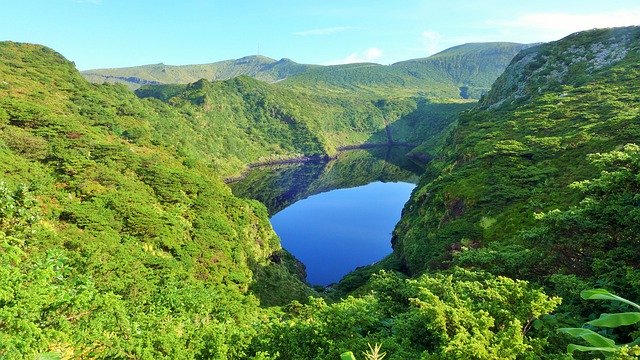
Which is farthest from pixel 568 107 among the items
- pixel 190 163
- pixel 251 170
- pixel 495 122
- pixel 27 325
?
pixel 251 170

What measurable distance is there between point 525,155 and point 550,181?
11.8m

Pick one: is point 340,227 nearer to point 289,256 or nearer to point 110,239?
point 289,256

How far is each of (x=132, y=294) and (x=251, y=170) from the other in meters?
165

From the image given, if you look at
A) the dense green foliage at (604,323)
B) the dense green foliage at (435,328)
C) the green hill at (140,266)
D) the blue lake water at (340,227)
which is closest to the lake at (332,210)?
the blue lake water at (340,227)

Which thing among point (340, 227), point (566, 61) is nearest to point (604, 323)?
point (340, 227)

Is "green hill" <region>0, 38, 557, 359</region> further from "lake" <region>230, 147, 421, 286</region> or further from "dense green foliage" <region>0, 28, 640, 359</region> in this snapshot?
"lake" <region>230, 147, 421, 286</region>

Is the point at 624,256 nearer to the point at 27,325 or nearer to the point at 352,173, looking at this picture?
the point at 27,325

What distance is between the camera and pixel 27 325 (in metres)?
13.6

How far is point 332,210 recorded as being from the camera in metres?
135

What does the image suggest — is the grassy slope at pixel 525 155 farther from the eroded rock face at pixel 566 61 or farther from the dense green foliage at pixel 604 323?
the dense green foliage at pixel 604 323

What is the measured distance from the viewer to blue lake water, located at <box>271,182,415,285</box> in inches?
3647

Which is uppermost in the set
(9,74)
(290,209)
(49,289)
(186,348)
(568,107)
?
(9,74)

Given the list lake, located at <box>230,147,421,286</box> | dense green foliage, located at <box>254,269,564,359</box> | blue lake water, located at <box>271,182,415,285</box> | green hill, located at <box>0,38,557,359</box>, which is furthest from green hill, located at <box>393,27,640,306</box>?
lake, located at <box>230,147,421,286</box>

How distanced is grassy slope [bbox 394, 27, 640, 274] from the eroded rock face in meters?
0.45
